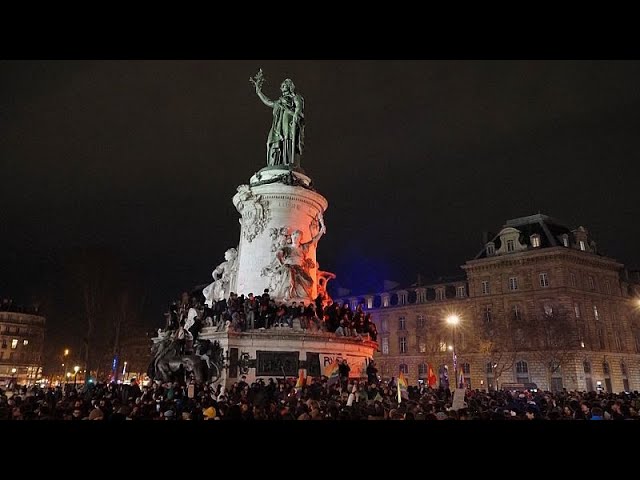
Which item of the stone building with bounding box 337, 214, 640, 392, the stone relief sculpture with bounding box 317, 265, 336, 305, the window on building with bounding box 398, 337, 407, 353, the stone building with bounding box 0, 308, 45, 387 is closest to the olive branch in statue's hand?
the stone relief sculpture with bounding box 317, 265, 336, 305

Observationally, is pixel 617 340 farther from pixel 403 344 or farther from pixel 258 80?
pixel 258 80

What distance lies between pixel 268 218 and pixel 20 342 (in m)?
91.0

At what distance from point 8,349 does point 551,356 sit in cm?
9544

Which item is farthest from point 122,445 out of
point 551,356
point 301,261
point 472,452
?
point 551,356

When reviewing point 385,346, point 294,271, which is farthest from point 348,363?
point 385,346

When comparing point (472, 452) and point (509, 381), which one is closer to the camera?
point (472, 452)

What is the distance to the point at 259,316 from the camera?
22062 mm

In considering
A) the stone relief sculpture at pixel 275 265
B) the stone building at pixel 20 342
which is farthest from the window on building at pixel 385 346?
the stone building at pixel 20 342

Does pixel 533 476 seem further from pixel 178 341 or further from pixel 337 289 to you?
pixel 337 289

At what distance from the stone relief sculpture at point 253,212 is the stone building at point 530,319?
120 feet

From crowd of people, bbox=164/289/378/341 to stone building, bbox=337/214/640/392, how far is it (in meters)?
35.2

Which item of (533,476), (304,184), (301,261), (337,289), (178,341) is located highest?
(337,289)

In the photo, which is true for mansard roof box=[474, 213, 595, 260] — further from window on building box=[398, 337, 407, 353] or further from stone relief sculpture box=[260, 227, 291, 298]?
stone relief sculpture box=[260, 227, 291, 298]

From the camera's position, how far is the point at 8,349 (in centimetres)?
9200
